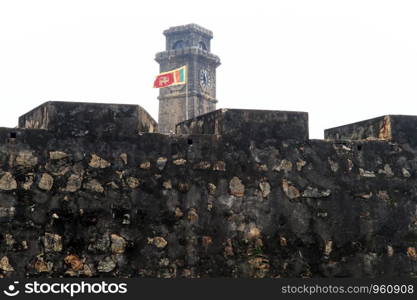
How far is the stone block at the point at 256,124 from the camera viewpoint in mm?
5246

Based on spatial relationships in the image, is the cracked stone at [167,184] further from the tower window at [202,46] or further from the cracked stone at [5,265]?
the tower window at [202,46]

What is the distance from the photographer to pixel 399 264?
537cm

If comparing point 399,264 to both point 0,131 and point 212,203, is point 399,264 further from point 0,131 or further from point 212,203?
point 0,131

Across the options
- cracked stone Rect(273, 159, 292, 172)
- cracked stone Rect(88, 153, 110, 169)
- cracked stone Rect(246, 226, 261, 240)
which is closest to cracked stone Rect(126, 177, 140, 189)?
cracked stone Rect(88, 153, 110, 169)

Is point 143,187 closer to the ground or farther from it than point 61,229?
farther from it

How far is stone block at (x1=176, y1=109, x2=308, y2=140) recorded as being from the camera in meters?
5.25

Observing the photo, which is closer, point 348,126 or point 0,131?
point 0,131

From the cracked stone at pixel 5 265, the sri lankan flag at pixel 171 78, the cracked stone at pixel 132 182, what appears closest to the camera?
the cracked stone at pixel 5 265

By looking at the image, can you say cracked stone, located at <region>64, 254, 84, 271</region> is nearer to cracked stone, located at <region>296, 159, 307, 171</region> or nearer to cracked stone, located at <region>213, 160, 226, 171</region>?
cracked stone, located at <region>213, 160, 226, 171</region>

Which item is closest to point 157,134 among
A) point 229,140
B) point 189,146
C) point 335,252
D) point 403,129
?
point 189,146

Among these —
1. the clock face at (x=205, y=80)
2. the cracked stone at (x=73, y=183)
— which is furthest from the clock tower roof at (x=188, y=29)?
the cracked stone at (x=73, y=183)

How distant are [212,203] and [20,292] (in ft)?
5.90

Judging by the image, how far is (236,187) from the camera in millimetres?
5160

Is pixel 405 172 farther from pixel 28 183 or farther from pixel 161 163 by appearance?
pixel 28 183
